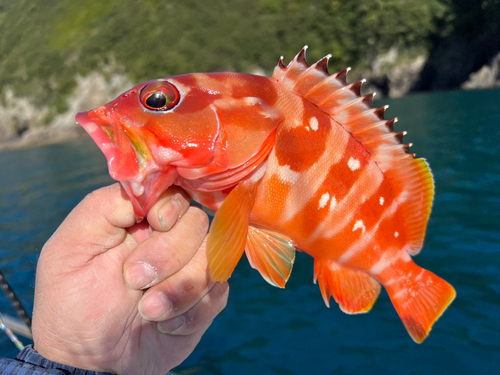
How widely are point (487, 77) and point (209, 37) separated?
37816 millimetres

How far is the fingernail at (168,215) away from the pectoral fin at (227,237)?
8.2 inches

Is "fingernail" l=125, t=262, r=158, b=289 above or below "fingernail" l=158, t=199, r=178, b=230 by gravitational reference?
below

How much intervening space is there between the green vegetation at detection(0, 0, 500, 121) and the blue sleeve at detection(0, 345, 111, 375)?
42088mm

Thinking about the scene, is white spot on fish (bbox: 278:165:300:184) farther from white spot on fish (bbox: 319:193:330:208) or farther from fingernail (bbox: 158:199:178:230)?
fingernail (bbox: 158:199:178:230)

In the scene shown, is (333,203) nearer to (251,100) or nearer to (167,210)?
(251,100)

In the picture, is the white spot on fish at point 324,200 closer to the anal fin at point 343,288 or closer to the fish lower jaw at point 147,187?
the anal fin at point 343,288

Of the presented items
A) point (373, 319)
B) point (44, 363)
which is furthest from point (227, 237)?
point (373, 319)

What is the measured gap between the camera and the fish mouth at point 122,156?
Answer: 46.6 inches

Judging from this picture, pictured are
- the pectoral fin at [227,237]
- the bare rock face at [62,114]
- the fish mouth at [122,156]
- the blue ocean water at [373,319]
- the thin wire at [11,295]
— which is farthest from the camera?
the bare rock face at [62,114]

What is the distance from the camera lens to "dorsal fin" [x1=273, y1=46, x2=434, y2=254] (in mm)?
1492

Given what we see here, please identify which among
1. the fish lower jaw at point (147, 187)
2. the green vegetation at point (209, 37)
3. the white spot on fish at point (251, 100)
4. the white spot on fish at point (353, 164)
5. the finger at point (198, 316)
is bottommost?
the green vegetation at point (209, 37)

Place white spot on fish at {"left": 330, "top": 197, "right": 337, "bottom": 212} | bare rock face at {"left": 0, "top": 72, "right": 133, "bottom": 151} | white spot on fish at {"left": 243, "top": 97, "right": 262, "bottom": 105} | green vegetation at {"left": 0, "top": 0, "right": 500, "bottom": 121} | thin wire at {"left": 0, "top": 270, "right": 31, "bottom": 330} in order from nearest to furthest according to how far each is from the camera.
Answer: white spot on fish at {"left": 243, "top": 97, "right": 262, "bottom": 105}, white spot on fish at {"left": 330, "top": 197, "right": 337, "bottom": 212}, thin wire at {"left": 0, "top": 270, "right": 31, "bottom": 330}, green vegetation at {"left": 0, "top": 0, "right": 500, "bottom": 121}, bare rock face at {"left": 0, "top": 72, "right": 133, "bottom": 151}

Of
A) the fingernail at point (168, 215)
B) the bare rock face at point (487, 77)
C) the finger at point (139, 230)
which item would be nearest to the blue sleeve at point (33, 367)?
the finger at point (139, 230)

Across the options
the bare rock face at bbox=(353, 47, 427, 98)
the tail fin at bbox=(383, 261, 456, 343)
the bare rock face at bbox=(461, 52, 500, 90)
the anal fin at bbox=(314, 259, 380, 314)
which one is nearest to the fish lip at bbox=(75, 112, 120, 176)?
the anal fin at bbox=(314, 259, 380, 314)
